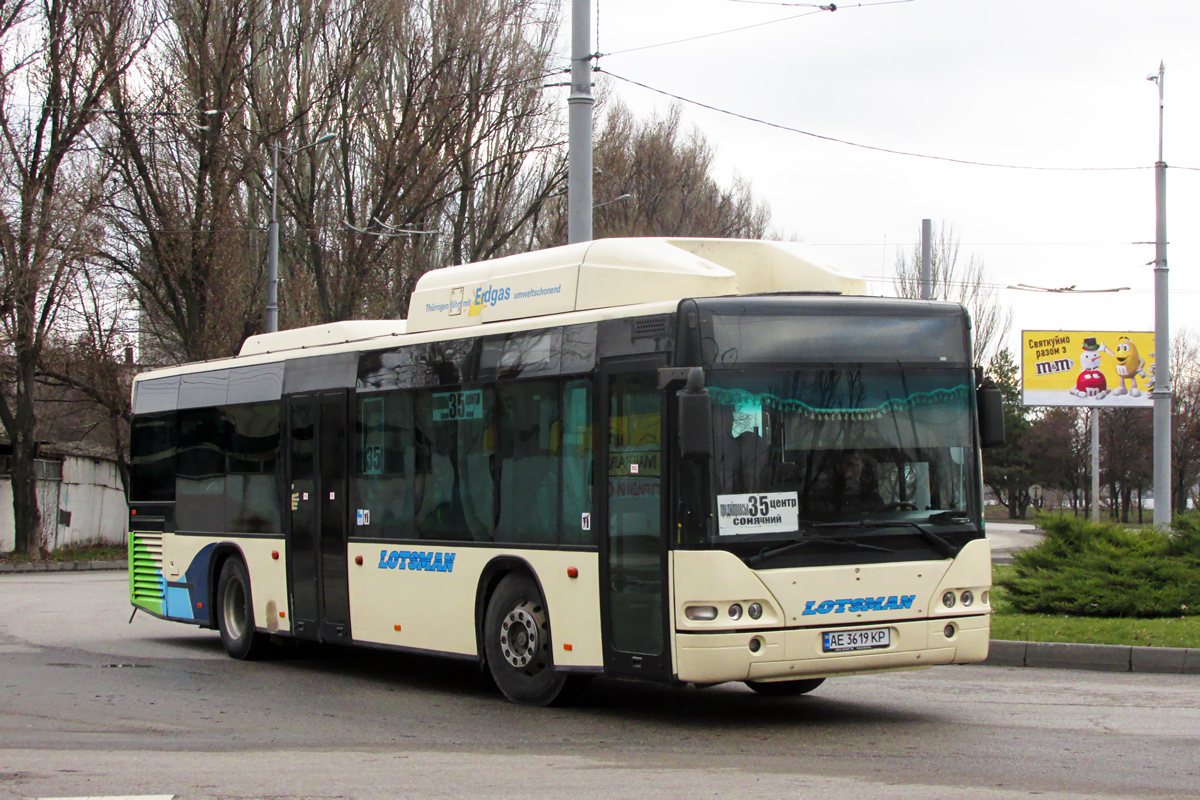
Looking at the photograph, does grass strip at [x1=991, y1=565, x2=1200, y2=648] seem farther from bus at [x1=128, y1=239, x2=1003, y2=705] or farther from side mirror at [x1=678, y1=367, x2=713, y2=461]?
side mirror at [x1=678, y1=367, x2=713, y2=461]

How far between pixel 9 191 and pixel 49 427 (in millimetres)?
18380

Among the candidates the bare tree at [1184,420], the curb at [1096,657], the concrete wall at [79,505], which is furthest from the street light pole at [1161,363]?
the bare tree at [1184,420]

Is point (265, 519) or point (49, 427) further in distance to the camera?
point (49, 427)

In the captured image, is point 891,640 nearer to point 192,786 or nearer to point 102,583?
point 192,786

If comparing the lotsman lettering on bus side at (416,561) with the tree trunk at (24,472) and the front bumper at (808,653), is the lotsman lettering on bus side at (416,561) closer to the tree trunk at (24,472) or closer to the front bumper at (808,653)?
the front bumper at (808,653)

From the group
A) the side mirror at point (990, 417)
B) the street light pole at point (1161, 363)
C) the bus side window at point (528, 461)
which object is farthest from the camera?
the street light pole at point (1161, 363)

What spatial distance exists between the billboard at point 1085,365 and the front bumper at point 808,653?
36.7m

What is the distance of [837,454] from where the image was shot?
914 cm

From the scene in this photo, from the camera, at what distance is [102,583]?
26516 millimetres

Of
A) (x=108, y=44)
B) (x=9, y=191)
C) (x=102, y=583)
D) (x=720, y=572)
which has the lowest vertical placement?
(x=102, y=583)

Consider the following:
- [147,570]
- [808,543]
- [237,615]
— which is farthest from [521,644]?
[147,570]

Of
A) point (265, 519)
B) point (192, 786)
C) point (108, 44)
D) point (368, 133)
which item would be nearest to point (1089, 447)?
point (368, 133)

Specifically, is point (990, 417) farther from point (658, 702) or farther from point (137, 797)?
point (137, 797)

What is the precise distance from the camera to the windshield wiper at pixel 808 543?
8.88 meters
